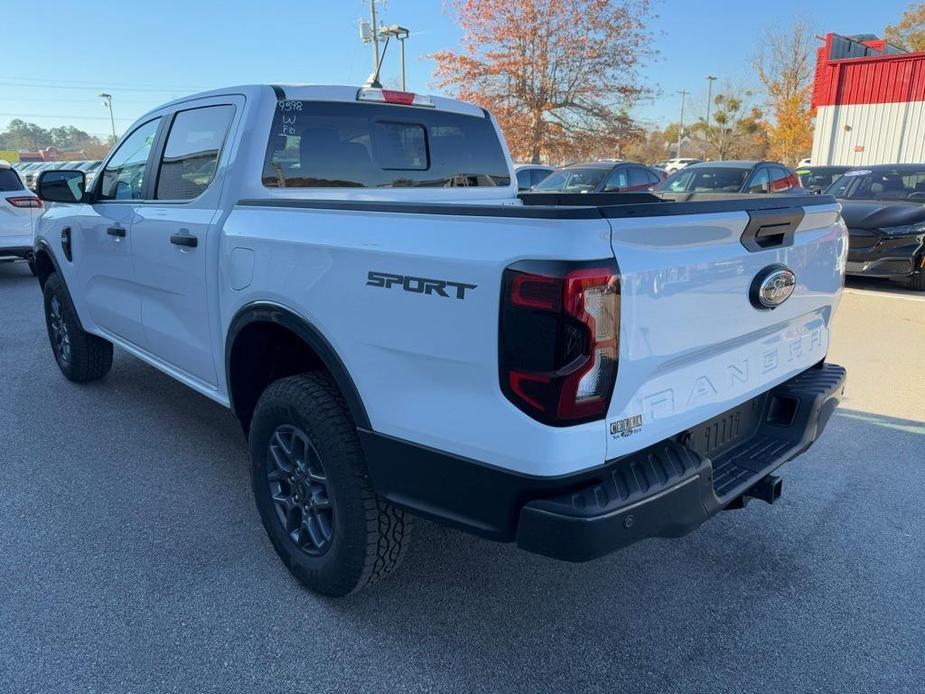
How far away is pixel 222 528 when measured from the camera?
3.23 meters

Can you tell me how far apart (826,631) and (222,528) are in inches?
101

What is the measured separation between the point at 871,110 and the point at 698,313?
1043 inches

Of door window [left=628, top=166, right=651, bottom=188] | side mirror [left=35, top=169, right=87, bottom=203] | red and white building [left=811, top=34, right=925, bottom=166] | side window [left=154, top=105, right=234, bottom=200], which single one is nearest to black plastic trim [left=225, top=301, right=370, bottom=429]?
side window [left=154, top=105, right=234, bottom=200]

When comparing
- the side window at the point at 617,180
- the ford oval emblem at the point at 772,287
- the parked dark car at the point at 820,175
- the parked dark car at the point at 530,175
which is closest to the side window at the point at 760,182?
the side window at the point at 617,180

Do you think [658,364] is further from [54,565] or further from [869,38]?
[869,38]

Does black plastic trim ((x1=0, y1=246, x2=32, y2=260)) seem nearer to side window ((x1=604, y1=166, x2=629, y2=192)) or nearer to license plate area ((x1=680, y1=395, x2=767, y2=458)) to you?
side window ((x1=604, y1=166, x2=629, y2=192))

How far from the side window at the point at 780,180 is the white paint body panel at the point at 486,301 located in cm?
1039

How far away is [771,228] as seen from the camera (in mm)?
2332

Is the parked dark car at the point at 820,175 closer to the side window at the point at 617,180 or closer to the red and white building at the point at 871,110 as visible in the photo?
the side window at the point at 617,180

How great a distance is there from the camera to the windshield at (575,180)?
14.7 metres

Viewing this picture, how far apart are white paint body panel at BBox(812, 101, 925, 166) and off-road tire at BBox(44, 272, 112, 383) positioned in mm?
24421

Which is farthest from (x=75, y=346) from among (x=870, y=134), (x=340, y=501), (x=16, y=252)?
(x=870, y=134)

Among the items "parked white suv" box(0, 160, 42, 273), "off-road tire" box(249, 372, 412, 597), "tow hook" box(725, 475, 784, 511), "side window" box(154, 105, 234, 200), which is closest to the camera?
"off-road tire" box(249, 372, 412, 597)

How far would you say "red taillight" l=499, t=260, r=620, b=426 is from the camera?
177cm
